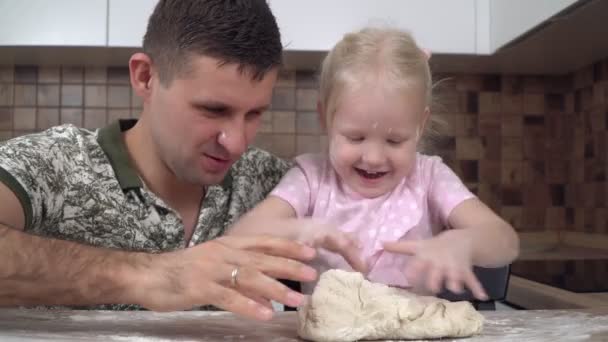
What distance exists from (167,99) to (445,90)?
123cm

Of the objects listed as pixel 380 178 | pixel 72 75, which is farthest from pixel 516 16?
pixel 72 75

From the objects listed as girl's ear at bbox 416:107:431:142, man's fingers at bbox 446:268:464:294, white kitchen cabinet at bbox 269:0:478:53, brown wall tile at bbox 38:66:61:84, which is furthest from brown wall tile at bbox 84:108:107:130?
man's fingers at bbox 446:268:464:294

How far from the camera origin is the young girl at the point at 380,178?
1.08m

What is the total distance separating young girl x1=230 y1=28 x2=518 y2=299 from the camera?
3.54 ft

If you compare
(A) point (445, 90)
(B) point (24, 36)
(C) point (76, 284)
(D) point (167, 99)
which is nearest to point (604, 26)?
(A) point (445, 90)

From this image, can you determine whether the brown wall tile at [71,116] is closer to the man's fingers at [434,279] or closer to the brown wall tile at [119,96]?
the brown wall tile at [119,96]

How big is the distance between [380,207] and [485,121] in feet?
3.54

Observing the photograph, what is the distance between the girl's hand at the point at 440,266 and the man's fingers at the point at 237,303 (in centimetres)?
19

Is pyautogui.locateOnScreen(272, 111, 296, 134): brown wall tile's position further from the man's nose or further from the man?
the man's nose

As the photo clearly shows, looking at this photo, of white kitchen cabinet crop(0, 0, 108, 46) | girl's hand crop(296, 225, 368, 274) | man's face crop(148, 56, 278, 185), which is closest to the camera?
girl's hand crop(296, 225, 368, 274)

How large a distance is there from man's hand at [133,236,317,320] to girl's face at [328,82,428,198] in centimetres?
29

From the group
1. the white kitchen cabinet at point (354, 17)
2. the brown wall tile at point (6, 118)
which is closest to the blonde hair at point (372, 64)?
the white kitchen cabinet at point (354, 17)

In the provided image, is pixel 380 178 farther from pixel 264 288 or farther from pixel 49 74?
pixel 49 74

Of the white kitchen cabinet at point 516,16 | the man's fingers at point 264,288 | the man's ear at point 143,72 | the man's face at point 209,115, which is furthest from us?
the white kitchen cabinet at point 516,16
